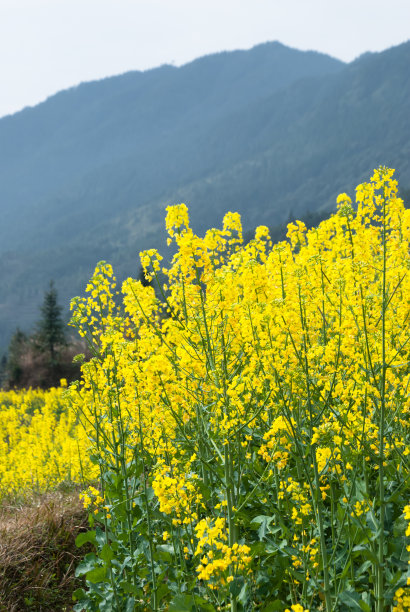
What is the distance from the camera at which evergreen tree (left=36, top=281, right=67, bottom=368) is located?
2869 centimetres

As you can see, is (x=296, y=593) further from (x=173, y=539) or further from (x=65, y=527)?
(x=65, y=527)

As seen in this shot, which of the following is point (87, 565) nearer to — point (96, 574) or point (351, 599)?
point (96, 574)

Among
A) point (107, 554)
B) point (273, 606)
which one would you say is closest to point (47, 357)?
point (107, 554)

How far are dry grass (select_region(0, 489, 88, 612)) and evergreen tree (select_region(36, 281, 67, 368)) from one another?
→ 2291 centimetres

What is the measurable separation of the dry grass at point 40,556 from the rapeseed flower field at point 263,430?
1.08 meters

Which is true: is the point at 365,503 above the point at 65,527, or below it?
above

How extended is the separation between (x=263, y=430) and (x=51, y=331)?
25.4 metres

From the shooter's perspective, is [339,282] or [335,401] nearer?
[339,282]

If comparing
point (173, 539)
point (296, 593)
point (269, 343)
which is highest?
point (269, 343)

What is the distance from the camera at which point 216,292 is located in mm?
3936

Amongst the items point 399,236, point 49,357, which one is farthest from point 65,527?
point 49,357

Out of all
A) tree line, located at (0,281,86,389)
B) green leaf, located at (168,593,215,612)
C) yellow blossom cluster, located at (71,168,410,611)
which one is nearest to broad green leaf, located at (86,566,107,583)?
yellow blossom cluster, located at (71,168,410,611)

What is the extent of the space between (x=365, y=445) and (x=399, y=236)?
2.39m

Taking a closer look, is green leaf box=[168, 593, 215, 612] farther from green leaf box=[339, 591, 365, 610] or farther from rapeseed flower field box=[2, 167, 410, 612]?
green leaf box=[339, 591, 365, 610]
